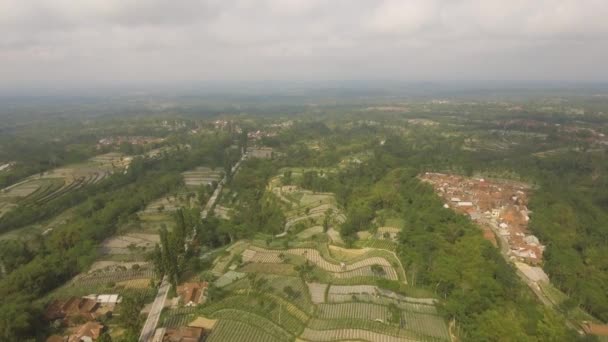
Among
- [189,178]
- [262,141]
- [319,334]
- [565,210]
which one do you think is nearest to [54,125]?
[262,141]

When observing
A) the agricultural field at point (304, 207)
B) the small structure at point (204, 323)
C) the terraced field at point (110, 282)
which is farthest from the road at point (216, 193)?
the small structure at point (204, 323)

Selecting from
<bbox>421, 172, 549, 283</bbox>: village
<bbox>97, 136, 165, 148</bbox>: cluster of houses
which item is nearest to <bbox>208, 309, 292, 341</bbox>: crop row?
<bbox>421, 172, 549, 283</bbox>: village

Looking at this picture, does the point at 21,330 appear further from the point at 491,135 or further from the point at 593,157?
the point at 491,135

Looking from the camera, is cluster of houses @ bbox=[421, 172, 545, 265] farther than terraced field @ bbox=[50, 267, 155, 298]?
Yes

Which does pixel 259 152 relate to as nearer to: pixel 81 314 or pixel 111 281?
pixel 111 281

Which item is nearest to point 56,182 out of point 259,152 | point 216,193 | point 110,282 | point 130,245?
point 216,193

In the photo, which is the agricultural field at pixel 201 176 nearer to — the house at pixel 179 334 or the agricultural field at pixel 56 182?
the agricultural field at pixel 56 182

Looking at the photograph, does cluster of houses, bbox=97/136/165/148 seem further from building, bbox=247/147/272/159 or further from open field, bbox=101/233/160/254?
open field, bbox=101/233/160/254
